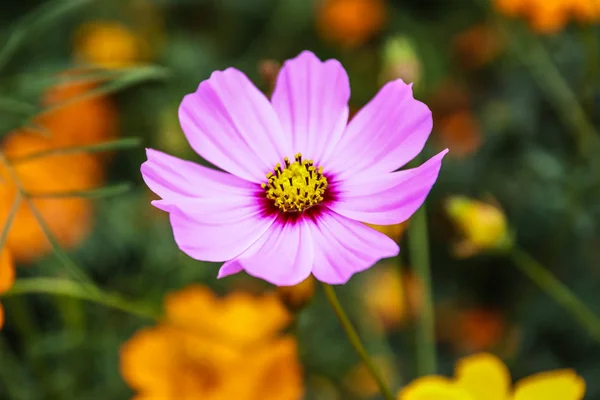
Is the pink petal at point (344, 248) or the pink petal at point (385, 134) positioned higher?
the pink petal at point (385, 134)

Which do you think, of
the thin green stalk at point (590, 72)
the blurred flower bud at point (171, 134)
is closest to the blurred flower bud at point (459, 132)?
the thin green stalk at point (590, 72)

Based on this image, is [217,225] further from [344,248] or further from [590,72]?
[590,72]

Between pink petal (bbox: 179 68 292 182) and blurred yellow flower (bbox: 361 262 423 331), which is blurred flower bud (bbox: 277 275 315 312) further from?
blurred yellow flower (bbox: 361 262 423 331)

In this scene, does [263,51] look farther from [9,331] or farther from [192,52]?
[9,331]

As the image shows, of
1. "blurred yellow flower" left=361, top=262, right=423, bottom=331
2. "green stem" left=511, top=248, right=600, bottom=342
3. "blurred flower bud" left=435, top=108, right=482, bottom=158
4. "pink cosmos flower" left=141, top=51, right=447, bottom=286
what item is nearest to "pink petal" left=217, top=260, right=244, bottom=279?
"pink cosmos flower" left=141, top=51, right=447, bottom=286

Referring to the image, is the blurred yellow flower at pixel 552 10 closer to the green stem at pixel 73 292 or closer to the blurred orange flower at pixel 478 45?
the blurred orange flower at pixel 478 45

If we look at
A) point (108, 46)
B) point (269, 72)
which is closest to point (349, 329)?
point (269, 72)

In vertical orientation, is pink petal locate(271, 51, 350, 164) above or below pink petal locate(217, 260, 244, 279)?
above

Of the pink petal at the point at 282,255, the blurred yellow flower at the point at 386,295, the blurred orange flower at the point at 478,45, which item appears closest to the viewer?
the pink petal at the point at 282,255
